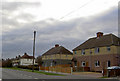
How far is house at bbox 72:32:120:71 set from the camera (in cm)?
3769

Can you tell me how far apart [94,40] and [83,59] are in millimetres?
5383

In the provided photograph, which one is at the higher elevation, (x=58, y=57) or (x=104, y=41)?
(x=104, y=41)

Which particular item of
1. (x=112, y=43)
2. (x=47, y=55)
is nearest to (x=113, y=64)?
(x=112, y=43)

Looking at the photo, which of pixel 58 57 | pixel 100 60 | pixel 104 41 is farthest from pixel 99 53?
pixel 58 57

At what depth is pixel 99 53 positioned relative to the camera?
4094cm

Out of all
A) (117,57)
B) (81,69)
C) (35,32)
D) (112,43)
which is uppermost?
(35,32)

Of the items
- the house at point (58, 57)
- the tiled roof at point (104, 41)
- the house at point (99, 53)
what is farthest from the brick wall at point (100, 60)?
the house at point (58, 57)

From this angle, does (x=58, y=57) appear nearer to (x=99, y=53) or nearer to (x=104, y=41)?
(x=99, y=53)

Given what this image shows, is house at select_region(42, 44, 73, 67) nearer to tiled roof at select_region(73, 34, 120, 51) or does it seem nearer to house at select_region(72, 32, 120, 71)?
house at select_region(72, 32, 120, 71)

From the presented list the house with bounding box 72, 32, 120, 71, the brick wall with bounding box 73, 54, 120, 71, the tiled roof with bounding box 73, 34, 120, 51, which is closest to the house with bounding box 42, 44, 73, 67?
the house with bounding box 72, 32, 120, 71

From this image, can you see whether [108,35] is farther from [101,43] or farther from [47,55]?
[47,55]

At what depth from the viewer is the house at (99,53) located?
3769 centimetres

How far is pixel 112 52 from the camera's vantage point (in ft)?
123

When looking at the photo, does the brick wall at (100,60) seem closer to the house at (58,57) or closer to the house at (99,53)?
the house at (99,53)
